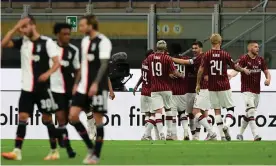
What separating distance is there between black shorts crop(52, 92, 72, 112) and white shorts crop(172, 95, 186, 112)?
8.61 meters

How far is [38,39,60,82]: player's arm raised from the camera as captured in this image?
1440 centimetres

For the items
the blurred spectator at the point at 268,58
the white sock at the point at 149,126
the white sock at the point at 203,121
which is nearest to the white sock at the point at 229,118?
the white sock at the point at 203,121

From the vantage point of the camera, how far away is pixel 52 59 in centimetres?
1459

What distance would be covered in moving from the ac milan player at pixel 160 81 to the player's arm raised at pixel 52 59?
838 cm

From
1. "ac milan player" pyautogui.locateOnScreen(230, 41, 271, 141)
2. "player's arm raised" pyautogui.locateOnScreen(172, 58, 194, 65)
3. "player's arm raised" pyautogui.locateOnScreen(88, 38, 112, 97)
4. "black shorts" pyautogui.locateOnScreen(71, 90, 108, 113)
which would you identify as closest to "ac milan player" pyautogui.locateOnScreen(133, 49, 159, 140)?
"player's arm raised" pyautogui.locateOnScreen(172, 58, 194, 65)

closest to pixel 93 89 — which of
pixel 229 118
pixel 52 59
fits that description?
pixel 52 59

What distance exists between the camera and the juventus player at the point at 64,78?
50.1ft

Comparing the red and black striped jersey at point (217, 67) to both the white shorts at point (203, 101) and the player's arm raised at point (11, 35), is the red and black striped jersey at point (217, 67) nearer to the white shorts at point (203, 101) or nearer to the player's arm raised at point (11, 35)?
the white shorts at point (203, 101)

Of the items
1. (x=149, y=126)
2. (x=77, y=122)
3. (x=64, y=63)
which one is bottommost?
(x=149, y=126)

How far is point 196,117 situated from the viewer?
76.1 feet

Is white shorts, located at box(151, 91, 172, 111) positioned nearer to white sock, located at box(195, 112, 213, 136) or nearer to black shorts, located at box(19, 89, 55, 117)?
white sock, located at box(195, 112, 213, 136)

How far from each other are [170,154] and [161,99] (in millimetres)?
6746

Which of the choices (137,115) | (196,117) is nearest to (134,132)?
(137,115)

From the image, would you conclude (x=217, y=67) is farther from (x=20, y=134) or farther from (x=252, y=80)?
(x=20, y=134)
